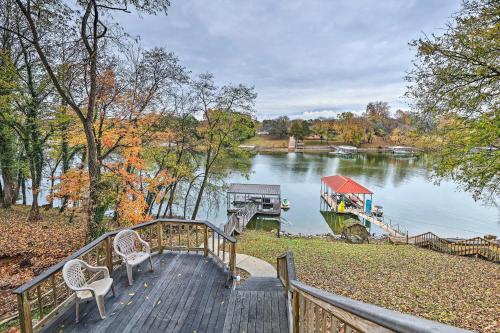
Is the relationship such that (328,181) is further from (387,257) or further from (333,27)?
(387,257)

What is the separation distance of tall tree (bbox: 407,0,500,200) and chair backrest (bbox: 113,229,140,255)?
8.03 metres

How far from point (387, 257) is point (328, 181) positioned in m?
16.5

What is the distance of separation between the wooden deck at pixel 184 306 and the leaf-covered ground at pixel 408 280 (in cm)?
262

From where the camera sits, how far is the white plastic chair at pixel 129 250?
16.5 feet

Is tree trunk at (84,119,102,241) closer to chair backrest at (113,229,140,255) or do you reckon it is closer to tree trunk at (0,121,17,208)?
chair backrest at (113,229,140,255)

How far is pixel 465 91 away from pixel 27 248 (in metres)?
13.0

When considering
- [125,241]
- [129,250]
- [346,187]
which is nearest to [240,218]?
[346,187]

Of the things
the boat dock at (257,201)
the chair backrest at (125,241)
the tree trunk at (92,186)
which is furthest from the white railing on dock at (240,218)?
the chair backrest at (125,241)

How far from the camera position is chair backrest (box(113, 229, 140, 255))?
528 cm

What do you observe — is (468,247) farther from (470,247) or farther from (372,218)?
(372,218)

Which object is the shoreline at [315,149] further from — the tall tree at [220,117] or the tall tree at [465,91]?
the tall tree at [465,91]

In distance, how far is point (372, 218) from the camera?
850 inches

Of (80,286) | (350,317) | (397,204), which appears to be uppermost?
(350,317)

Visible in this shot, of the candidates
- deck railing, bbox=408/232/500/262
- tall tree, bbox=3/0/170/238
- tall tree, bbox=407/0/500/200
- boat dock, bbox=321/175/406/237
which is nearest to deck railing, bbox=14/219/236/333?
tall tree, bbox=3/0/170/238
